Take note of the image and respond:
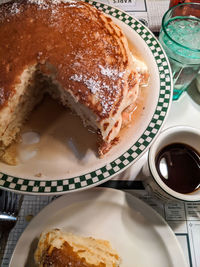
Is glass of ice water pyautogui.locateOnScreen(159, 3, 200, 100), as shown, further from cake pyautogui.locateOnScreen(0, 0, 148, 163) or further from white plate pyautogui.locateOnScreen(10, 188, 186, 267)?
white plate pyautogui.locateOnScreen(10, 188, 186, 267)

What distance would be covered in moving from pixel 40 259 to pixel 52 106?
65 centimetres

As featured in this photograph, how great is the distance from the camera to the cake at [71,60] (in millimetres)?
1019

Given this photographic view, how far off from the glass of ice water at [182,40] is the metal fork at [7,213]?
0.96 metres

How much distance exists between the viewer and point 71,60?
1.03m

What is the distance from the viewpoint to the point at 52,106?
4.15ft

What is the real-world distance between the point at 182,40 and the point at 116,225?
3.08 feet

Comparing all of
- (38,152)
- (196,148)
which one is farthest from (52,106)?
(196,148)

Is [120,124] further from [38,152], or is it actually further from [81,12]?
[81,12]

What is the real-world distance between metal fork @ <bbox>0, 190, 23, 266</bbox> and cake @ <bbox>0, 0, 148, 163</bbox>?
8.5 inches

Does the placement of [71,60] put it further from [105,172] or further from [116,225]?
[116,225]

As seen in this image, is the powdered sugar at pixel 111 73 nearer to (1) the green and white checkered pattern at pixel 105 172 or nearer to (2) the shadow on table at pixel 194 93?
(1) the green and white checkered pattern at pixel 105 172

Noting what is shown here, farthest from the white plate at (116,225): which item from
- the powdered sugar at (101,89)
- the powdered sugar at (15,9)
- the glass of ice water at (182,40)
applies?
the powdered sugar at (15,9)

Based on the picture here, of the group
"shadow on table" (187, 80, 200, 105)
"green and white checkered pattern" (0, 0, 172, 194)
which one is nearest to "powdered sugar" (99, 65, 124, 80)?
"green and white checkered pattern" (0, 0, 172, 194)

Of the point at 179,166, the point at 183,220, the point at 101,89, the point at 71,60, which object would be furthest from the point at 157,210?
the point at 71,60
